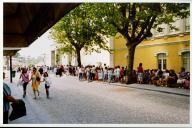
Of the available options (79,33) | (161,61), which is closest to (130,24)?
(79,33)

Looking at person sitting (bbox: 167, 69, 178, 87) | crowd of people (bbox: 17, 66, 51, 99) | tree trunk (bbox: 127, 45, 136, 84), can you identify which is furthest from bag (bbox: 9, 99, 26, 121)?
tree trunk (bbox: 127, 45, 136, 84)

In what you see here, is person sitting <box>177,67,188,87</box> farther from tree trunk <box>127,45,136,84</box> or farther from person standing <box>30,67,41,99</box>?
person standing <box>30,67,41,99</box>

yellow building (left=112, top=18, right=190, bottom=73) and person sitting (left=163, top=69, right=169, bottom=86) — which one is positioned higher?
yellow building (left=112, top=18, right=190, bottom=73)

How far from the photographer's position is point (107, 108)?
991 centimetres

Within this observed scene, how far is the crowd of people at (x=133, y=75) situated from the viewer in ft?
42.0

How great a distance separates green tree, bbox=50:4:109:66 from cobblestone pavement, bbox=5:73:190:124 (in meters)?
1.92

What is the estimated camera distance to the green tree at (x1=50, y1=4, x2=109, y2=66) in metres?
13.8

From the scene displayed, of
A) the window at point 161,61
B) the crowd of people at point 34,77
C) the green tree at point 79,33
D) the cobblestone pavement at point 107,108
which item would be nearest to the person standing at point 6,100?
the cobblestone pavement at point 107,108

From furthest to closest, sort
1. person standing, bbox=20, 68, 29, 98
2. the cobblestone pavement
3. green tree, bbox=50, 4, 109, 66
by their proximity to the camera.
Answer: green tree, bbox=50, 4, 109, 66
person standing, bbox=20, 68, 29, 98
the cobblestone pavement

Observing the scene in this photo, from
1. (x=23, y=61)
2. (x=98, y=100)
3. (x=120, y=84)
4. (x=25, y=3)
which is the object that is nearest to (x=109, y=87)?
(x=120, y=84)

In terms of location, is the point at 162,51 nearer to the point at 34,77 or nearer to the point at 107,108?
the point at 34,77

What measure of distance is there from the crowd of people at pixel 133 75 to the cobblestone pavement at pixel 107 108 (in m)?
0.63

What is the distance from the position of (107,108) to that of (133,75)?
5.18m

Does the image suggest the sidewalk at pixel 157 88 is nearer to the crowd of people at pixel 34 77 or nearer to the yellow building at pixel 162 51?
the yellow building at pixel 162 51
